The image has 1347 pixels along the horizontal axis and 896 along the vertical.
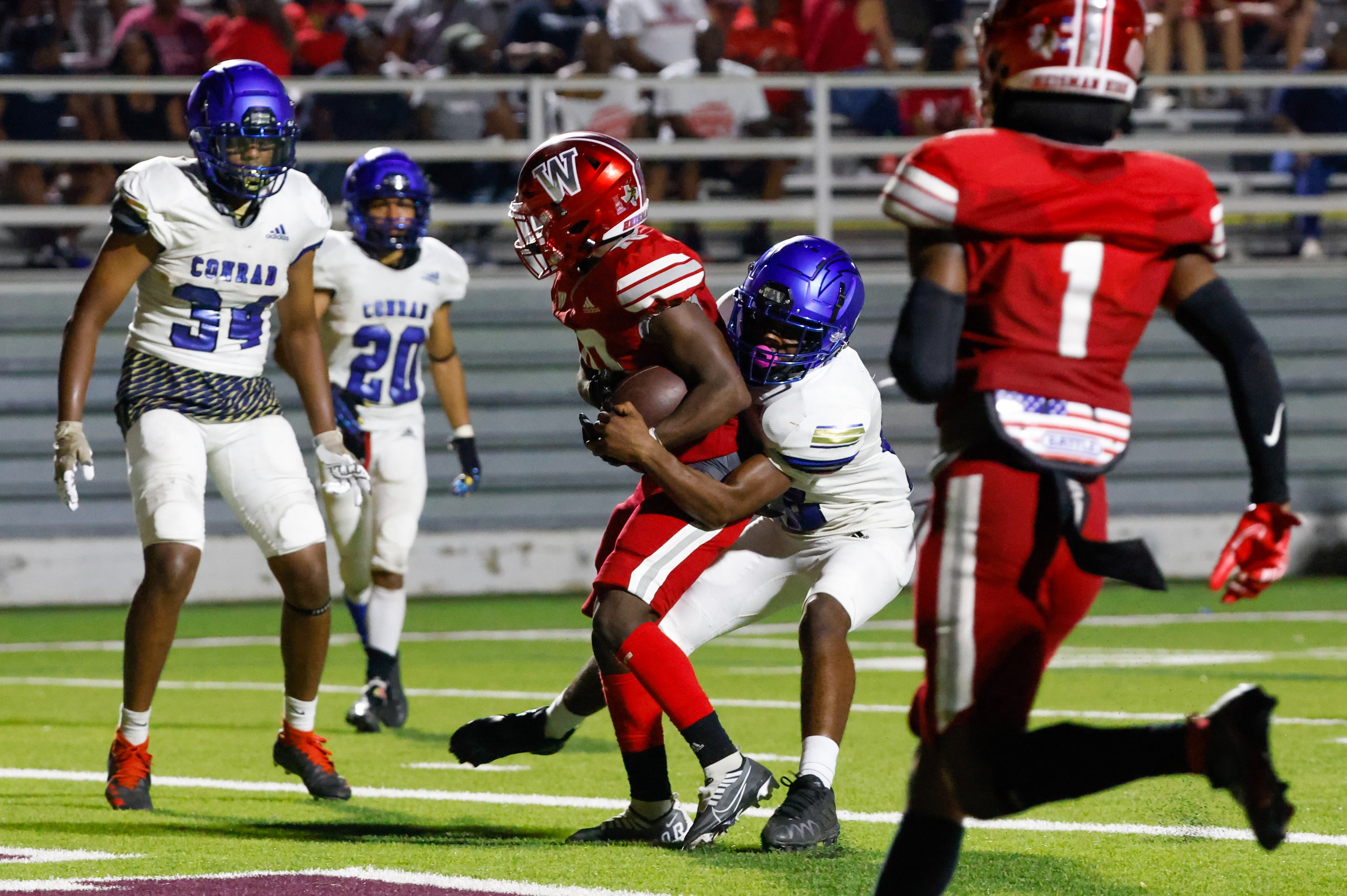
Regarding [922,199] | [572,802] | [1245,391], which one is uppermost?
[922,199]

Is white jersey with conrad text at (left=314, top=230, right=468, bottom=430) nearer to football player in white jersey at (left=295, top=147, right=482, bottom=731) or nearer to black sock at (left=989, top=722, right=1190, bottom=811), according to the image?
football player in white jersey at (left=295, top=147, right=482, bottom=731)

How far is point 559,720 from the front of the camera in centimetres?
450

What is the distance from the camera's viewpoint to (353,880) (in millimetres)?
3672

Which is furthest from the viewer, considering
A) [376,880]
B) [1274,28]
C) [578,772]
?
[1274,28]

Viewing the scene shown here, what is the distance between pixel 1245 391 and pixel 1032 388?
38 centimetres

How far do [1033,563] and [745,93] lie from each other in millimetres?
9313

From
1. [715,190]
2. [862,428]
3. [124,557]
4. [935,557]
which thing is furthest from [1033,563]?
[715,190]

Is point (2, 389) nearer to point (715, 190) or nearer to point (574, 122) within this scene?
point (574, 122)

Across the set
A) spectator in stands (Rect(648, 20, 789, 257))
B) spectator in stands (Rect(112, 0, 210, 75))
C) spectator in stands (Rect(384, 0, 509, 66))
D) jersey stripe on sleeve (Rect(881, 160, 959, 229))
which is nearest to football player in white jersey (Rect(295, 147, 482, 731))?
jersey stripe on sleeve (Rect(881, 160, 959, 229))

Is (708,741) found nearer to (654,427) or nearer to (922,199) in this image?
(654,427)

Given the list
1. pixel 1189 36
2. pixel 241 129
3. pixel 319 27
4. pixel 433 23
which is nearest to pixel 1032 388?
pixel 241 129

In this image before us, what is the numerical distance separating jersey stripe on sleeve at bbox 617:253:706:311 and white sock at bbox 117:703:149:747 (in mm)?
1825

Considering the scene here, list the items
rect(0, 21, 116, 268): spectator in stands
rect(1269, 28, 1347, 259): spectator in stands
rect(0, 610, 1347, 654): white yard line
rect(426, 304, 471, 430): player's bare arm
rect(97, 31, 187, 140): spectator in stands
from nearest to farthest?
rect(426, 304, 471, 430): player's bare arm → rect(0, 610, 1347, 654): white yard line → rect(0, 21, 116, 268): spectator in stands → rect(97, 31, 187, 140): spectator in stands → rect(1269, 28, 1347, 259): spectator in stands

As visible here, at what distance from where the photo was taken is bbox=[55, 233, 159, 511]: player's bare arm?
15.8 ft
